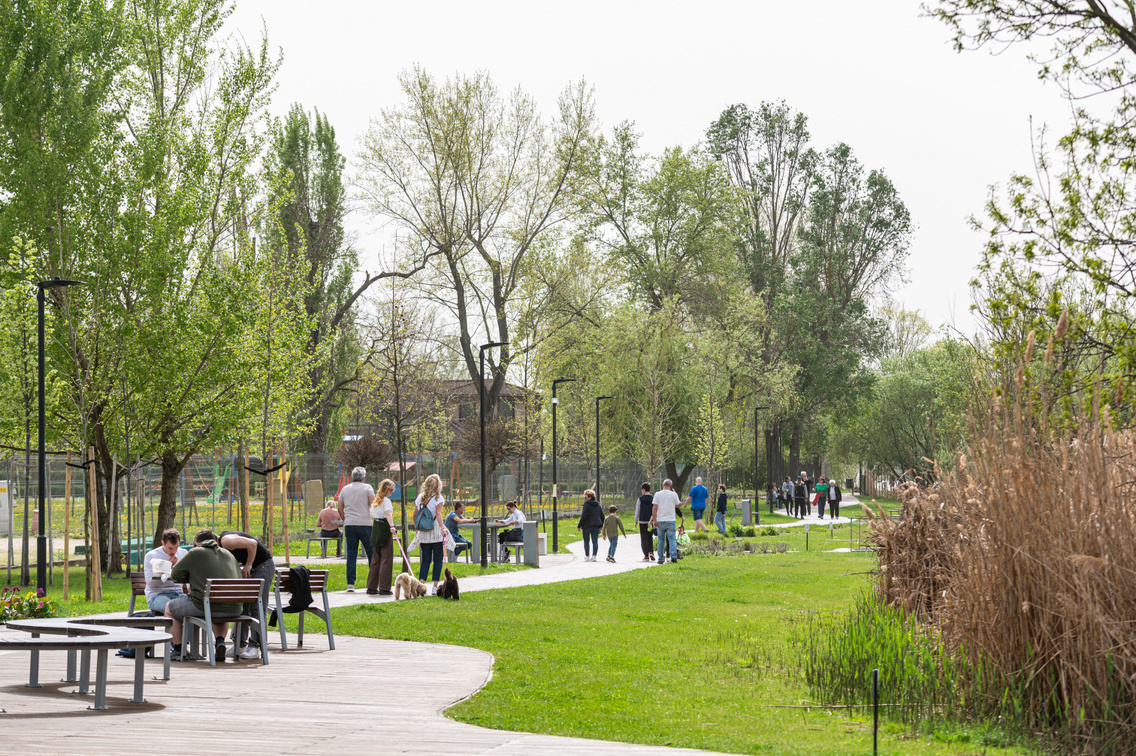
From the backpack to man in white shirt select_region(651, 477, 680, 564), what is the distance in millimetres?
7416

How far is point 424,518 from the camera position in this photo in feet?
61.3

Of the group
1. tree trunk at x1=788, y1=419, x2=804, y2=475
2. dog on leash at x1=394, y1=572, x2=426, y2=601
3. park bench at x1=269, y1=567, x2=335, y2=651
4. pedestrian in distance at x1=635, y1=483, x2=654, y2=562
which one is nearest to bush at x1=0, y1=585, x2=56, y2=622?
park bench at x1=269, y1=567, x2=335, y2=651

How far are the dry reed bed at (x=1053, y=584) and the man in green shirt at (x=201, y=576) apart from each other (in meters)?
6.50

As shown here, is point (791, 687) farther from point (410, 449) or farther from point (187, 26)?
point (410, 449)

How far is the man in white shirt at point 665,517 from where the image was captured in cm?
2539

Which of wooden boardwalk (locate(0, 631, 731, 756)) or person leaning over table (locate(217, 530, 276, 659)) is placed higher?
person leaning over table (locate(217, 530, 276, 659))

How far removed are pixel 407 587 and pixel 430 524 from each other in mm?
1916

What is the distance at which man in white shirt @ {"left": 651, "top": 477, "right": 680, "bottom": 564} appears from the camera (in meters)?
25.4

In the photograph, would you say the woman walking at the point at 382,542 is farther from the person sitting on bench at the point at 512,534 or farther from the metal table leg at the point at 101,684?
the metal table leg at the point at 101,684

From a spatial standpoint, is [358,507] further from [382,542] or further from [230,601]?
[230,601]

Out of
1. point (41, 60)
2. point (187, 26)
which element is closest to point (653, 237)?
point (187, 26)

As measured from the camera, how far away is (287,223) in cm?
4328

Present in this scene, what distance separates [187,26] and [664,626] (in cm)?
1831

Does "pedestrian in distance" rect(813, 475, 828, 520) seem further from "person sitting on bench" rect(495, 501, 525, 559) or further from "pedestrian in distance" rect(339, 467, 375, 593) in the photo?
"pedestrian in distance" rect(339, 467, 375, 593)
